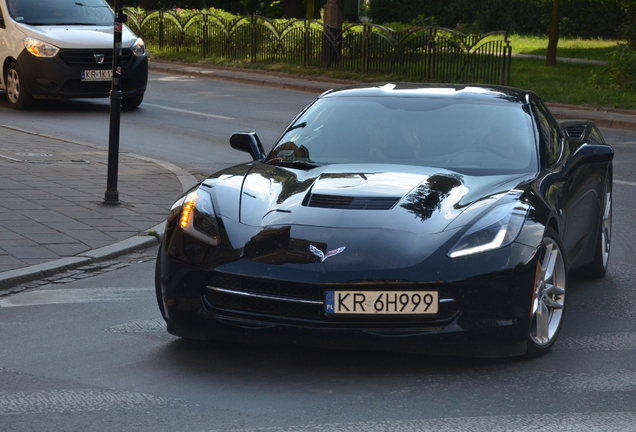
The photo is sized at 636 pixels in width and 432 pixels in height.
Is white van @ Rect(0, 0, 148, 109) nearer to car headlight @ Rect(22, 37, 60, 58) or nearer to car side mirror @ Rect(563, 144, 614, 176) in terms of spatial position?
car headlight @ Rect(22, 37, 60, 58)

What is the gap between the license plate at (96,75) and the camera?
51.8 feet

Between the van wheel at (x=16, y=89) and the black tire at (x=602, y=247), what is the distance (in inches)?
454

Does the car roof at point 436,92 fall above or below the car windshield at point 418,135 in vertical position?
above

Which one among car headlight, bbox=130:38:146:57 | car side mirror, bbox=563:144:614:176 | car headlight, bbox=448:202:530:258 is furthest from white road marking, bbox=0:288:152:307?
car headlight, bbox=130:38:146:57

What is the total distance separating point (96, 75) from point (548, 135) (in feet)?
37.1

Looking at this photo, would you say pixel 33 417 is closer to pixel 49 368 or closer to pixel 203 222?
pixel 49 368

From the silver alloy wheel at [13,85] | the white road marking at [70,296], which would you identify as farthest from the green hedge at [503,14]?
the white road marking at [70,296]

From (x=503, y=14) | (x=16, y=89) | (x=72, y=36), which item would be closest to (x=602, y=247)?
(x=72, y=36)

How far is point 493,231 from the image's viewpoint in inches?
175

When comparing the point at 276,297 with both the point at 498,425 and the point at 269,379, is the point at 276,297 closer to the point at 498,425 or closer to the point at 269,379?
the point at 269,379

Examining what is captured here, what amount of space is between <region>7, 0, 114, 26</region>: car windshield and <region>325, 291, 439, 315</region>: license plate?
13.3 meters

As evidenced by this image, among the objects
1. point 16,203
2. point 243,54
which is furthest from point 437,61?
point 16,203

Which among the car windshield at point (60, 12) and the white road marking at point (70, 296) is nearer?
the white road marking at point (70, 296)

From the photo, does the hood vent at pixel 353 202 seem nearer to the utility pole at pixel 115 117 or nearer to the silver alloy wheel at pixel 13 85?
the utility pole at pixel 115 117
